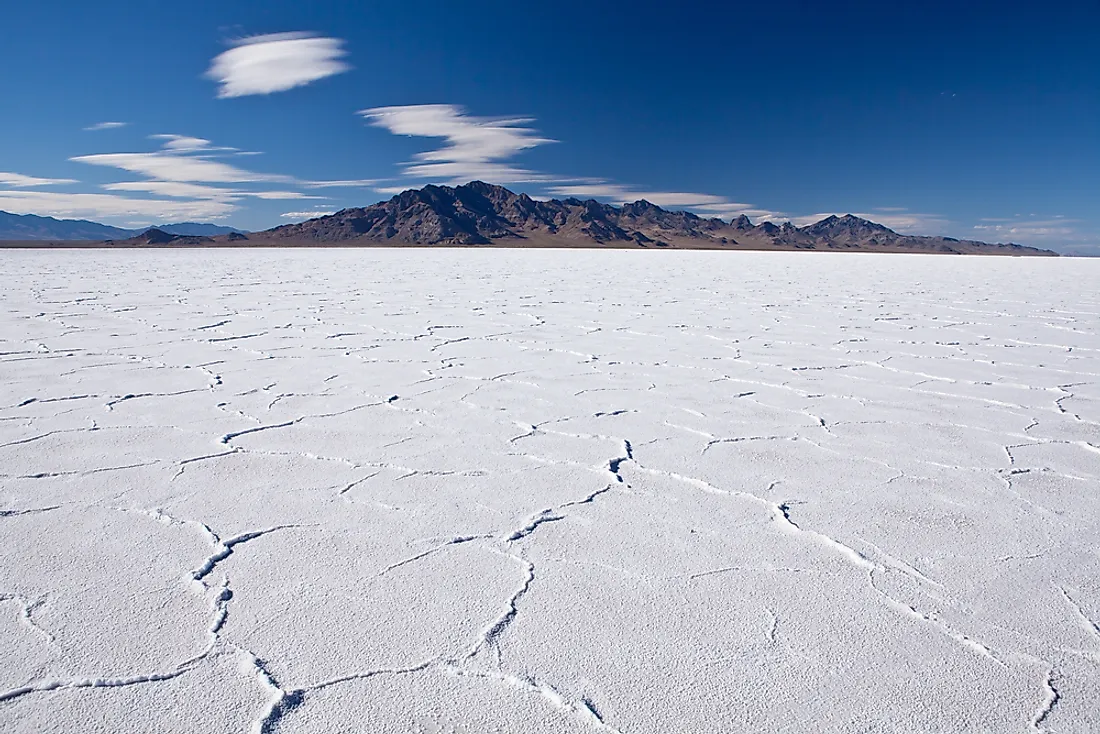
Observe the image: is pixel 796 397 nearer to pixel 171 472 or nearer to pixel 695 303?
pixel 171 472

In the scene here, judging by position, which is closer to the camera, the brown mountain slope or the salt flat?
the salt flat

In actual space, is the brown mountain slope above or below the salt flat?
below

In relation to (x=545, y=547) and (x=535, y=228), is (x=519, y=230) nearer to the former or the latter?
(x=535, y=228)

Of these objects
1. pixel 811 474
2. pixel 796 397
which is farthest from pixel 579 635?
pixel 796 397

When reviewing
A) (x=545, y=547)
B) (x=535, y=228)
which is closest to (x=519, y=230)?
(x=535, y=228)

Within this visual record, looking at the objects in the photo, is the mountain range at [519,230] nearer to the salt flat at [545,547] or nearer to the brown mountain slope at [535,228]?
the brown mountain slope at [535,228]

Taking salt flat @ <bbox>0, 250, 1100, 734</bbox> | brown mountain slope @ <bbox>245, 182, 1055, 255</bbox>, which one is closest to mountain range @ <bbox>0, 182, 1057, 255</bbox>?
brown mountain slope @ <bbox>245, 182, 1055, 255</bbox>

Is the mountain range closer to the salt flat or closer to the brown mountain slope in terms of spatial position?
the brown mountain slope
